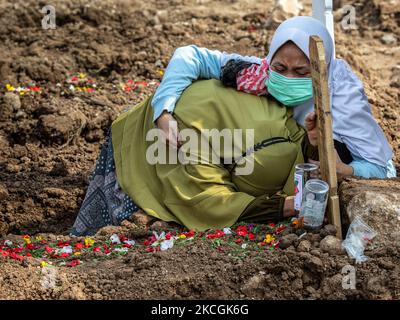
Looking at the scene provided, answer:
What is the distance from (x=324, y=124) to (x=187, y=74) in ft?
4.44

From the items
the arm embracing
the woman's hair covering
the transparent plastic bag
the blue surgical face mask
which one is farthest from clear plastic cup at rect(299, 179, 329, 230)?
the arm embracing

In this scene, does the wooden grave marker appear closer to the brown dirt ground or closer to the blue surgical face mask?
the brown dirt ground

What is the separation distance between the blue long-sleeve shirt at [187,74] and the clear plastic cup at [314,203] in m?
0.78

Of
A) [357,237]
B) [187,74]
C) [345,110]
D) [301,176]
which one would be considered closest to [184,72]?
[187,74]

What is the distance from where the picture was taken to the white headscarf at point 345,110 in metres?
5.19

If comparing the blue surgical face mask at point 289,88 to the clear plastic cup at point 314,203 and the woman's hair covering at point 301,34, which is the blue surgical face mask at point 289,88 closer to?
the woman's hair covering at point 301,34

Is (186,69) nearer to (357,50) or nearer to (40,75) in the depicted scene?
(40,75)

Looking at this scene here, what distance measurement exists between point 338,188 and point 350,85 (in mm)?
840

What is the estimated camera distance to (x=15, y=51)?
27.2ft

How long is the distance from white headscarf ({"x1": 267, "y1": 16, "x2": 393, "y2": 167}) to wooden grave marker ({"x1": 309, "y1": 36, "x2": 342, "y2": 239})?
27.7 inches

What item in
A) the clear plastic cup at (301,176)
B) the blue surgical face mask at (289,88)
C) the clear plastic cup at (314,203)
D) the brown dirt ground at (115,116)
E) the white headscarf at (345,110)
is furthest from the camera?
the white headscarf at (345,110)

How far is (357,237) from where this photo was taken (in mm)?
4359

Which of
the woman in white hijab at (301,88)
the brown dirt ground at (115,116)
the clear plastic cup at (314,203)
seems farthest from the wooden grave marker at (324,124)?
the woman in white hijab at (301,88)

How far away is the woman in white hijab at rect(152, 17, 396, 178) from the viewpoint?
5.09 m
